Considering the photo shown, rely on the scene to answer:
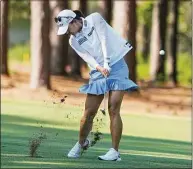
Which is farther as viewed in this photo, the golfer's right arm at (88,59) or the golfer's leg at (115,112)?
the golfer's leg at (115,112)

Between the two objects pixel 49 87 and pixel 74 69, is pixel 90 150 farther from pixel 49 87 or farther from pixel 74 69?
pixel 74 69

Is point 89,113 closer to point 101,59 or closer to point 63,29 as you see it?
point 101,59

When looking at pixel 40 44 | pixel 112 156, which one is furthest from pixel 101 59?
pixel 40 44

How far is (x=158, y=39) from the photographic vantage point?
3944cm

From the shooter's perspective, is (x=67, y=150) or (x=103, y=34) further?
(x=67, y=150)

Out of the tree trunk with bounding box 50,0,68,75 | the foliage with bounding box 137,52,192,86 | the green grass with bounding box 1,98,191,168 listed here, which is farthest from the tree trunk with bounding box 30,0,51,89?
the foliage with bounding box 137,52,192,86

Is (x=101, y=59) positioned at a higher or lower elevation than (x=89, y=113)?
higher

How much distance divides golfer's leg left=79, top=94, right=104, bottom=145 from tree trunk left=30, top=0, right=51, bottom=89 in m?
16.8

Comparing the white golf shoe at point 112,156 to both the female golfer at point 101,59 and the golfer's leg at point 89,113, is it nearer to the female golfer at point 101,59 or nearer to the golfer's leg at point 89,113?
the female golfer at point 101,59

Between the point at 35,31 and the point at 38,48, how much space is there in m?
0.60

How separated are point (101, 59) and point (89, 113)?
720mm

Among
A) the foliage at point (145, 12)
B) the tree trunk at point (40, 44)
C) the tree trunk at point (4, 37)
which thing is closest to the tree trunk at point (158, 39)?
the tree trunk at point (4, 37)

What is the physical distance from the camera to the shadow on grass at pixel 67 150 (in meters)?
9.26

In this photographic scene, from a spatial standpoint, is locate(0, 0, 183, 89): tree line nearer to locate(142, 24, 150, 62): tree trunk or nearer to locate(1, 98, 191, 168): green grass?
locate(1, 98, 191, 168): green grass
